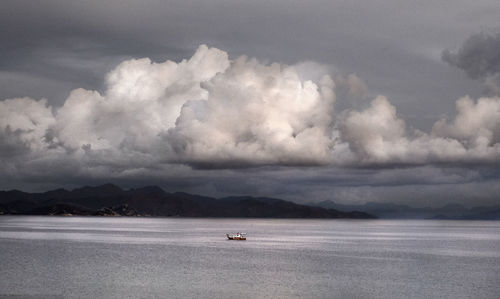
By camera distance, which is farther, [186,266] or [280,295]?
[186,266]

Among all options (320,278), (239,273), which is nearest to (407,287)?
(320,278)

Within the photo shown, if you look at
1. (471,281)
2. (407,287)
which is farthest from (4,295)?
(471,281)

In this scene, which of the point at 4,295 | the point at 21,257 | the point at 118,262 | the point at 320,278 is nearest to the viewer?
the point at 4,295

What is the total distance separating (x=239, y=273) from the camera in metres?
102

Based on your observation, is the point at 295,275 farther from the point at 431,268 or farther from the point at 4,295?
the point at 4,295

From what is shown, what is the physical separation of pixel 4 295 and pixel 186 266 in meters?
42.9

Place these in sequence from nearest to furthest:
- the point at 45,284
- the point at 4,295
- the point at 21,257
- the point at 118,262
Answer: the point at 4,295
the point at 45,284
the point at 118,262
the point at 21,257

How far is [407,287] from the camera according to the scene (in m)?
87.4

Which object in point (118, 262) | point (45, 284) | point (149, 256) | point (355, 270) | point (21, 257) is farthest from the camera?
point (149, 256)

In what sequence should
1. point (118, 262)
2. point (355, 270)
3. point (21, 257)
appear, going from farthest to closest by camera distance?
point (21, 257)
point (118, 262)
point (355, 270)

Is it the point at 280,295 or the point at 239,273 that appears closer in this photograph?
the point at 280,295

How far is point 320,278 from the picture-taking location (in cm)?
9669

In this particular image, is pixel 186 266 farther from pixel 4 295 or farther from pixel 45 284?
pixel 4 295

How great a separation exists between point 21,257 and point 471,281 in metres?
96.5
